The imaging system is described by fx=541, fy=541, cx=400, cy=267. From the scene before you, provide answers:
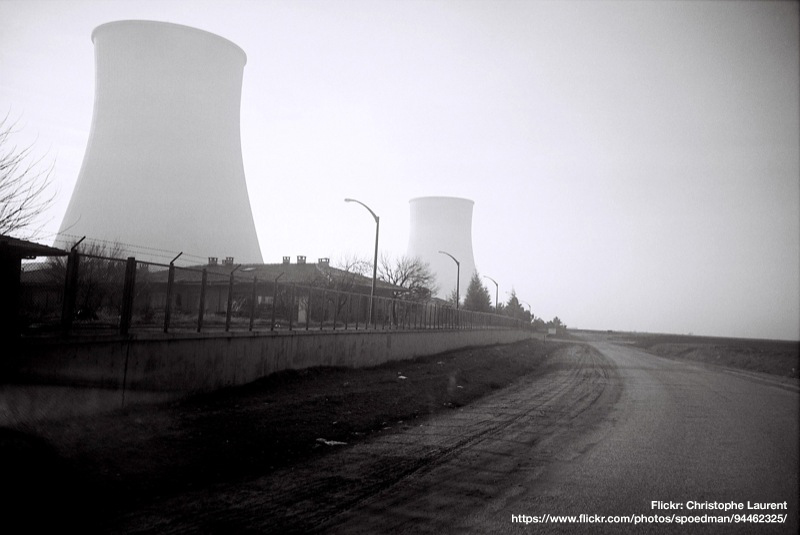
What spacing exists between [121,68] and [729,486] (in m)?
30.7

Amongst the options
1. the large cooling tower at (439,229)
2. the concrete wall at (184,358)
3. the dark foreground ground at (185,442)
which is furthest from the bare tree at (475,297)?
the dark foreground ground at (185,442)

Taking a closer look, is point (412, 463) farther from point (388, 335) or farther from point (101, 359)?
point (388, 335)

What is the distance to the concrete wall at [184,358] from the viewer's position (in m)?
7.18

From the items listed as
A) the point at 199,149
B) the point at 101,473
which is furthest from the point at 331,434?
the point at 199,149

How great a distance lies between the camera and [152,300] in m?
9.42

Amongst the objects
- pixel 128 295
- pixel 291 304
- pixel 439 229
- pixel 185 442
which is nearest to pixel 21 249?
pixel 128 295

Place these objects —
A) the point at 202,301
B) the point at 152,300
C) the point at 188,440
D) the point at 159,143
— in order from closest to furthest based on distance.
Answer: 1. the point at 188,440
2. the point at 152,300
3. the point at 202,301
4. the point at 159,143

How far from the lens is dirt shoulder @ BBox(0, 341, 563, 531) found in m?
4.41

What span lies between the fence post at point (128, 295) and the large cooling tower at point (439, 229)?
5000cm

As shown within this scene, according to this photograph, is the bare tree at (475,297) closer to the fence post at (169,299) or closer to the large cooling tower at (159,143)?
the large cooling tower at (159,143)

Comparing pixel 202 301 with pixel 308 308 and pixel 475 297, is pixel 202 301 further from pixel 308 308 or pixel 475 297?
pixel 475 297

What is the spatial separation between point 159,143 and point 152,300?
21403 millimetres

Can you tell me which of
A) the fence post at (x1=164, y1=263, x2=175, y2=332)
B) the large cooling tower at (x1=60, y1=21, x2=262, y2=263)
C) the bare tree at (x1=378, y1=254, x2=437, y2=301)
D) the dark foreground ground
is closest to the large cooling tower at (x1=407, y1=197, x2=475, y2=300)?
the bare tree at (x1=378, y1=254, x2=437, y2=301)

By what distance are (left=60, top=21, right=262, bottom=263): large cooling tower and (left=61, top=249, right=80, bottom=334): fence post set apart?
2196cm
